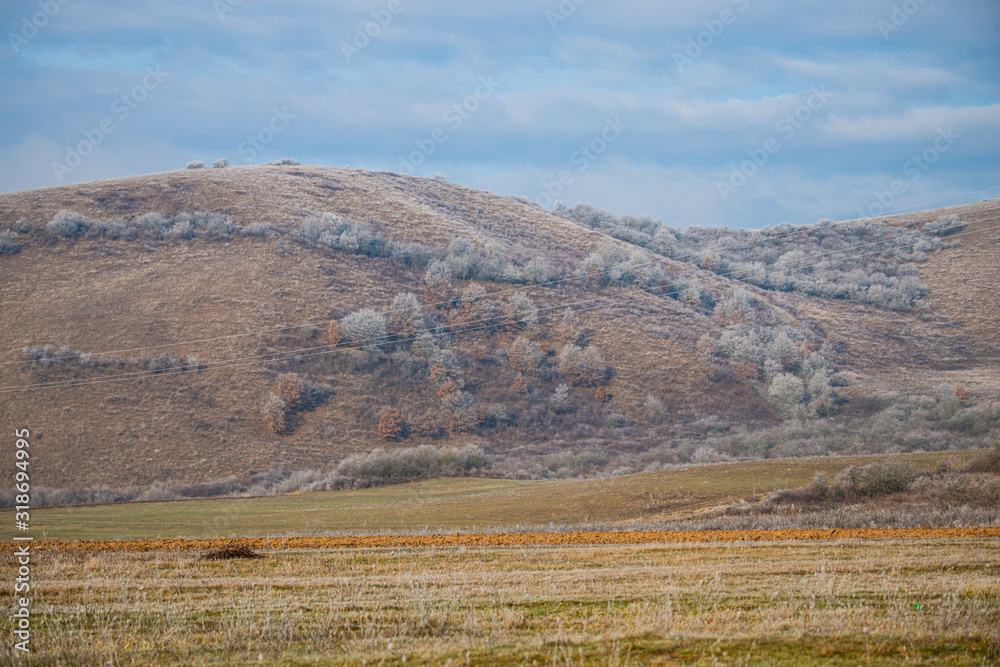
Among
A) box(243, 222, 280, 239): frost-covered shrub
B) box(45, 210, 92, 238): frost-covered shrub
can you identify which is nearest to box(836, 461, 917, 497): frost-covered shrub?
box(243, 222, 280, 239): frost-covered shrub

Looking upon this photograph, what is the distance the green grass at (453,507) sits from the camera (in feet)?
95.9

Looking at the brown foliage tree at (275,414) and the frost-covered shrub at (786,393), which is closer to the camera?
the brown foliage tree at (275,414)

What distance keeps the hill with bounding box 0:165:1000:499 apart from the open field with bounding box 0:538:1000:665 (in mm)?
31264

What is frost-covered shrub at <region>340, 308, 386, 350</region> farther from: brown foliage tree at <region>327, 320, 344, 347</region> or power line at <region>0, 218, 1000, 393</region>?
brown foliage tree at <region>327, 320, 344, 347</region>

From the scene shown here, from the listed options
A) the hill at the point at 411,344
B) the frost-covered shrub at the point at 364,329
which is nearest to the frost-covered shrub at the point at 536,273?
the hill at the point at 411,344

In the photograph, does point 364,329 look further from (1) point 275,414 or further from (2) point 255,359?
(1) point 275,414

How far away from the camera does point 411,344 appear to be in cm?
6412

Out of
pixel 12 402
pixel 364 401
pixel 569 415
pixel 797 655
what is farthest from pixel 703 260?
pixel 797 655

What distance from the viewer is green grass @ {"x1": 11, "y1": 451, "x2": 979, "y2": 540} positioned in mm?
29219

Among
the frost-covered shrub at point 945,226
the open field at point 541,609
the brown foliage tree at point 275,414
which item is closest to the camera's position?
the open field at point 541,609

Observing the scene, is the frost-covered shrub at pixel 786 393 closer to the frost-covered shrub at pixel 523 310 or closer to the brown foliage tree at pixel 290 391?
the frost-covered shrub at pixel 523 310

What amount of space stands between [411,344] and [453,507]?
102 feet

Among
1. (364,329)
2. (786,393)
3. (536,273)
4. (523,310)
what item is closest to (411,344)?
(364,329)

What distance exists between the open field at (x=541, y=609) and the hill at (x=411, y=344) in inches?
1231
